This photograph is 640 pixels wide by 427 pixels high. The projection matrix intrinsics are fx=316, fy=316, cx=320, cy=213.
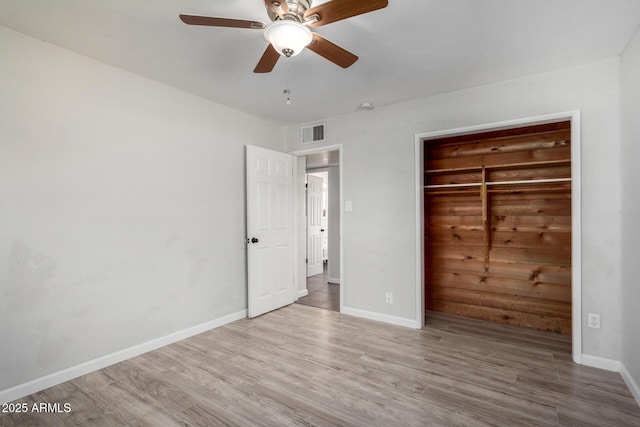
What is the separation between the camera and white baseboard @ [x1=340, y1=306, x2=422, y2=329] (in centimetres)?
357

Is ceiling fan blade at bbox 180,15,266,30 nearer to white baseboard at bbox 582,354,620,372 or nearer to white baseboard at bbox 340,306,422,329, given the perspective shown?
white baseboard at bbox 340,306,422,329

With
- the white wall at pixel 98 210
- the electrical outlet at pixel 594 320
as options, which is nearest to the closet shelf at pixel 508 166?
the electrical outlet at pixel 594 320

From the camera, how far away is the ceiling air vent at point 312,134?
4242mm

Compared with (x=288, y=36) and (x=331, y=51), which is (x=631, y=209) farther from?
(x=288, y=36)

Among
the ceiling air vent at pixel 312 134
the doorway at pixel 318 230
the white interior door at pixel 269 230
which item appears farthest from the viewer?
the doorway at pixel 318 230

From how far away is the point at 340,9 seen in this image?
162cm

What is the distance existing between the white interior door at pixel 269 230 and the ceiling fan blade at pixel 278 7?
2.27 metres

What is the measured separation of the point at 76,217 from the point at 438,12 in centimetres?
304

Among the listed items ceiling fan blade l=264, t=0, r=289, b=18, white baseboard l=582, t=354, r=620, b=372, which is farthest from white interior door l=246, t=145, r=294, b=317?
white baseboard l=582, t=354, r=620, b=372

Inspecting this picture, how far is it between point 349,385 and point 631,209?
2454 millimetres

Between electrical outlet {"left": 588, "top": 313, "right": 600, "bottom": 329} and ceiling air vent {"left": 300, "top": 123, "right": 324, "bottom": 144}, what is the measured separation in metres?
3.32

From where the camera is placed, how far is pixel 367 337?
330 centimetres

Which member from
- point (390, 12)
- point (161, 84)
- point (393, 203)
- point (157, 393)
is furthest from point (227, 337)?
point (390, 12)

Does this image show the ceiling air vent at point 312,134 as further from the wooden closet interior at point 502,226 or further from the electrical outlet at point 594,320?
the electrical outlet at point 594,320
